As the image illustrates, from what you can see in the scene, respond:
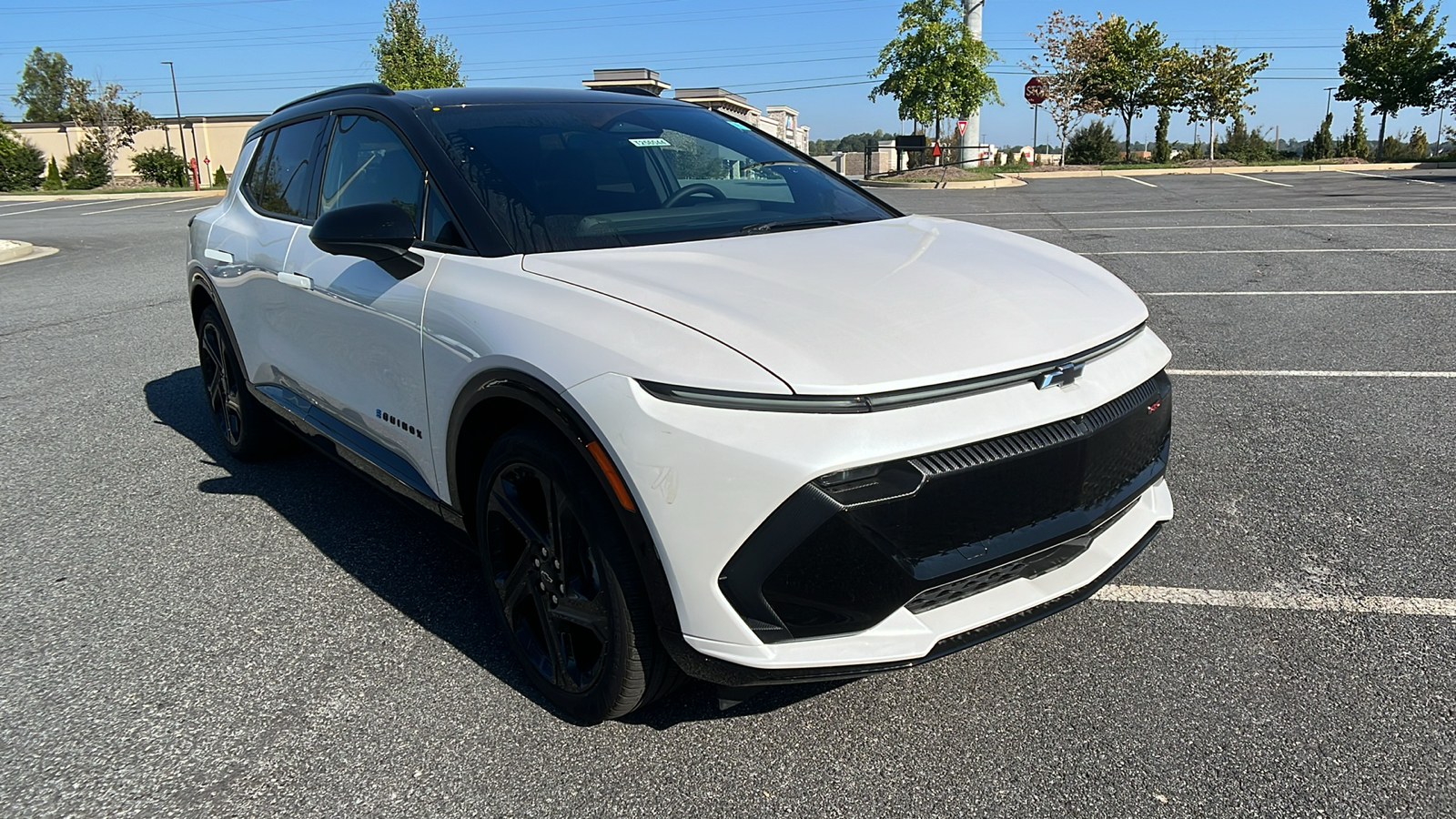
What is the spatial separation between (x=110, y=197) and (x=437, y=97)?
4048cm

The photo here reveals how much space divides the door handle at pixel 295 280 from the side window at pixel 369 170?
27 cm

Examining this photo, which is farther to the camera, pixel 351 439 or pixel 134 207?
pixel 134 207

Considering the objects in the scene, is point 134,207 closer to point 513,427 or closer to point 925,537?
point 513,427

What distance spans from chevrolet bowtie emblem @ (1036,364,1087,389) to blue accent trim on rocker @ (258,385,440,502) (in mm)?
1767

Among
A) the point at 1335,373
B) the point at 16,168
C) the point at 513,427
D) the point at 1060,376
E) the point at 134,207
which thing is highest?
the point at 16,168

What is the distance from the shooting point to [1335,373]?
5.75m

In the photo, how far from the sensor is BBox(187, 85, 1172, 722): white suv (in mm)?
2092

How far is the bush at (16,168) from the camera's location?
4616cm

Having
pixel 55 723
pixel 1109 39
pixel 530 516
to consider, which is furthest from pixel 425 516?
pixel 1109 39

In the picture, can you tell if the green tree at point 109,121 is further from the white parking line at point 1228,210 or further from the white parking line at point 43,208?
the white parking line at point 1228,210

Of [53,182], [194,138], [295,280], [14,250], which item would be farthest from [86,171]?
[295,280]

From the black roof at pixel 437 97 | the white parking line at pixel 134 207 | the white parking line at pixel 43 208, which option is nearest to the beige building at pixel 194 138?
the white parking line at pixel 43 208

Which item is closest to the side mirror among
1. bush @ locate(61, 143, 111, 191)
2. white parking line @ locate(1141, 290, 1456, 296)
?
white parking line @ locate(1141, 290, 1456, 296)

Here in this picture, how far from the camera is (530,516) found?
2588mm
